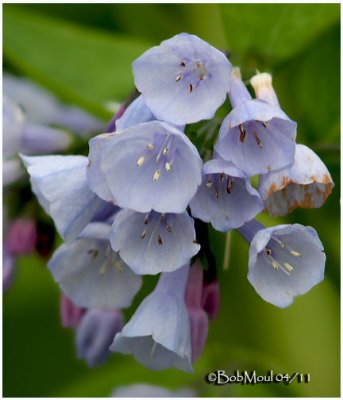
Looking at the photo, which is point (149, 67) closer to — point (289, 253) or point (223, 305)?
point (289, 253)

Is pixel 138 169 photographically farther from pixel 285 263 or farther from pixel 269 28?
pixel 269 28

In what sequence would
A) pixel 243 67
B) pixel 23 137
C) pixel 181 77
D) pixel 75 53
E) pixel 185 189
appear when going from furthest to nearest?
pixel 75 53
pixel 23 137
pixel 243 67
pixel 181 77
pixel 185 189

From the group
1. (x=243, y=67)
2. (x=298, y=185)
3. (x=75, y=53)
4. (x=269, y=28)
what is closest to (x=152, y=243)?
(x=298, y=185)

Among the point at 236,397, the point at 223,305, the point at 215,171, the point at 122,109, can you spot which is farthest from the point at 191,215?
the point at 223,305

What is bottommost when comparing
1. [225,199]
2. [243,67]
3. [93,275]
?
[93,275]

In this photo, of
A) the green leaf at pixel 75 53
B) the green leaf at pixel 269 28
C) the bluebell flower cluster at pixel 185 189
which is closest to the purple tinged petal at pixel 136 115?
the bluebell flower cluster at pixel 185 189

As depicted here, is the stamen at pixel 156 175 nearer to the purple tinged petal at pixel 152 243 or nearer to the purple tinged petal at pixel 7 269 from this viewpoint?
the purple tinged petal at pixel 152 243

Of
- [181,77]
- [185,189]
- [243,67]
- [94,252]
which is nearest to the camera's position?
[185,189]
